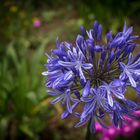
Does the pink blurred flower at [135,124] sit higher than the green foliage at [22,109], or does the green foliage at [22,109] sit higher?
the green foliage at [22,109]

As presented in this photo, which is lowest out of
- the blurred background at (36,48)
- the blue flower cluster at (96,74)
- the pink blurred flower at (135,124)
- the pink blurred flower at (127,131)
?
the pink blurred flower at (127,131)

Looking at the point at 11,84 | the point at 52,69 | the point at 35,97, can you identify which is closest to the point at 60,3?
the point at 11,84

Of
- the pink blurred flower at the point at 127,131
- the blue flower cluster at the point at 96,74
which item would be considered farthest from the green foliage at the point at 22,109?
the blue flower cluster at the point at 96,74

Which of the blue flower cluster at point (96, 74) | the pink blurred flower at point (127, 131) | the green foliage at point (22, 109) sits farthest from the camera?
the green foliage at point (22, 109)

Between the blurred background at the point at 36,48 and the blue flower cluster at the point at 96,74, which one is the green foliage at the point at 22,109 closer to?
the blurred background at the point at 36,48

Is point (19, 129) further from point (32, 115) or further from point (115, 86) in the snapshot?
point (115, 86)

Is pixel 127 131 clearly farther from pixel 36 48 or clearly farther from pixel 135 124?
pixel 36 48
